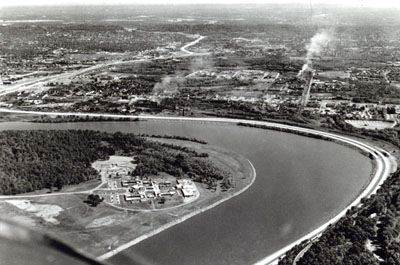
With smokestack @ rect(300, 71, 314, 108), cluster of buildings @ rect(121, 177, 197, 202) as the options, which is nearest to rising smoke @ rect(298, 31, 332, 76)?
smokestack @ rect(300, 71, 314, 108)

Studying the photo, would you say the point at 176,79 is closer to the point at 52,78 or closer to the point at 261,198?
the point at 52,78

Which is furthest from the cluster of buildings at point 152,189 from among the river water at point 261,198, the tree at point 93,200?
the river water at point 261,198

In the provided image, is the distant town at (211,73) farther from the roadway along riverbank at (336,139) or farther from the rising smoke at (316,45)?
the roadway along riverbank at (336,139)

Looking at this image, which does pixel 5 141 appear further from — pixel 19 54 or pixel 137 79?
pixel 19 54

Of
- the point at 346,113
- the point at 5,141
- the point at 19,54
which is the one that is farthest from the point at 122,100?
the point at 19,54

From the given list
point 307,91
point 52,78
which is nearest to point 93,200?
point 307,91

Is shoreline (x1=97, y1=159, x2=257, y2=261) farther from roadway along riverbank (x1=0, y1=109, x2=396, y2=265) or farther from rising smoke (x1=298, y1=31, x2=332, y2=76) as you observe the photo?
rising smoke (x1=298, y1=31, x2=332, y2=76)
